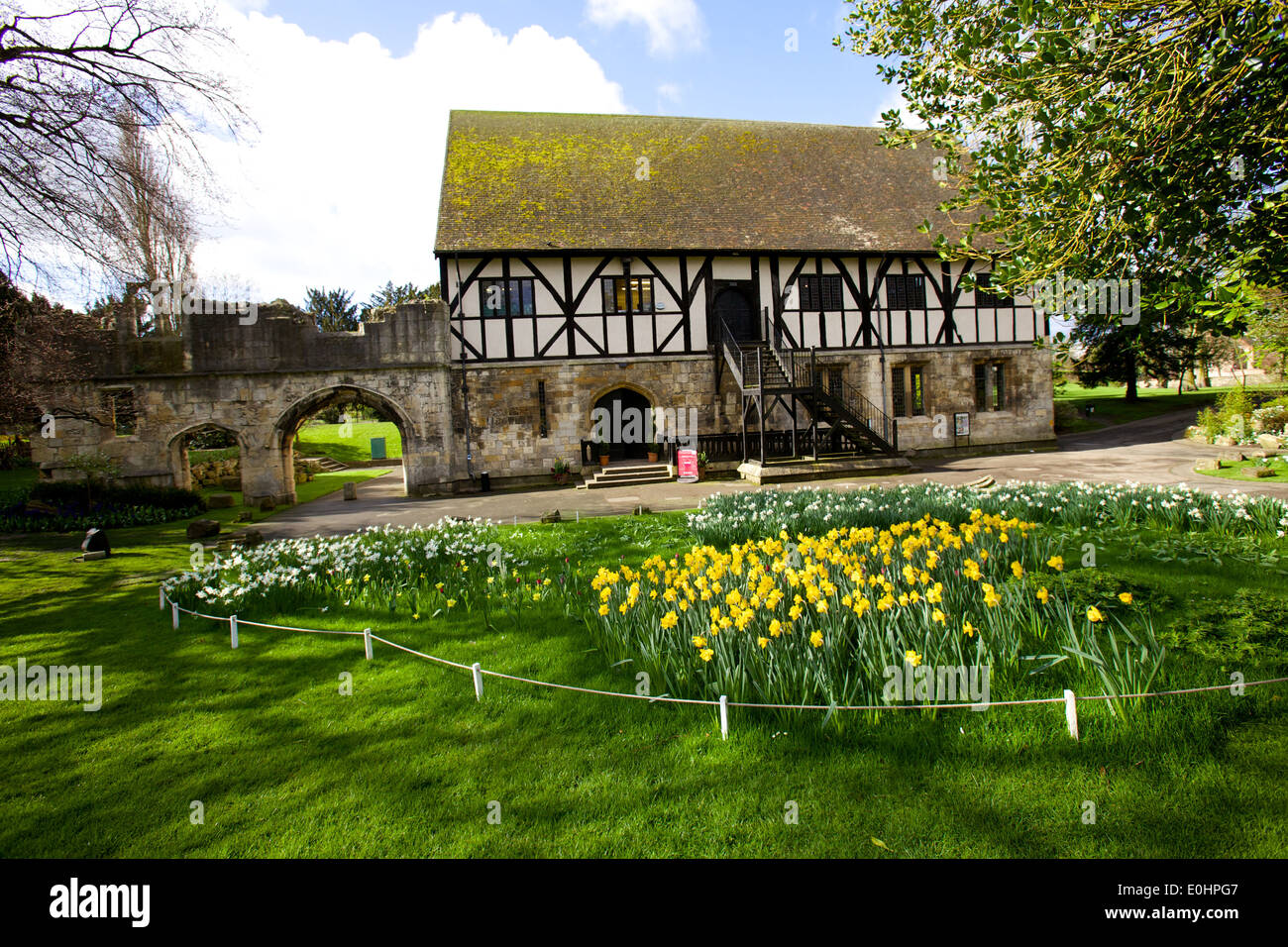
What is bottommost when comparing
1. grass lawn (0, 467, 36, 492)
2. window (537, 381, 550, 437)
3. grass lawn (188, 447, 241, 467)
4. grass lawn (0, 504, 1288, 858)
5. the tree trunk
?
grass lawn (0, 504, 1288, 858)

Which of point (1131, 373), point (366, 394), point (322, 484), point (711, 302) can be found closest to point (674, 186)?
point (711, 302)

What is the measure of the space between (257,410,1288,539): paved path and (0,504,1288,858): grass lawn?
8413mm

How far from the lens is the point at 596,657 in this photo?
544 cm

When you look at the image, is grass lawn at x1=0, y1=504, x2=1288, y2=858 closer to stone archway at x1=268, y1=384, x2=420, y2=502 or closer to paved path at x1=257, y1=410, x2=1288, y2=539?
paved path at x1=257, y1=410, x2=1288, y2=539

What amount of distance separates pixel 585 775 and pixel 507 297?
1864 centimetres

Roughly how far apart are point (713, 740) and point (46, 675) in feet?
19.7

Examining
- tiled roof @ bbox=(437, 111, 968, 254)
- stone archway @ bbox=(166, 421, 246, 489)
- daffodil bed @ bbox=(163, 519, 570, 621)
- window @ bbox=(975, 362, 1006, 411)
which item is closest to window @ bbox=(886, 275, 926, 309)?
tiled roof @ bbox=(437, 111, 968, 254)

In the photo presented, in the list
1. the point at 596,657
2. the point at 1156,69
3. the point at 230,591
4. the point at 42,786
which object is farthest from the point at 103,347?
the point at 1156,69

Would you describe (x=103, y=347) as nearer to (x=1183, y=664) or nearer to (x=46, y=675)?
(x=46, y=675)

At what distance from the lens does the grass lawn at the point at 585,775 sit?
3188mm

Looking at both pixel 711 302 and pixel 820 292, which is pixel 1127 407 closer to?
pixel 820 292

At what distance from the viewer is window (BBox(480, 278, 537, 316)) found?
67.1 feet

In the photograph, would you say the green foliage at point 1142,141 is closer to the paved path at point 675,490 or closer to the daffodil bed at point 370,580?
the daffodil bed at point 370,580

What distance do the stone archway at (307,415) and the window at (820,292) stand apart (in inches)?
530
